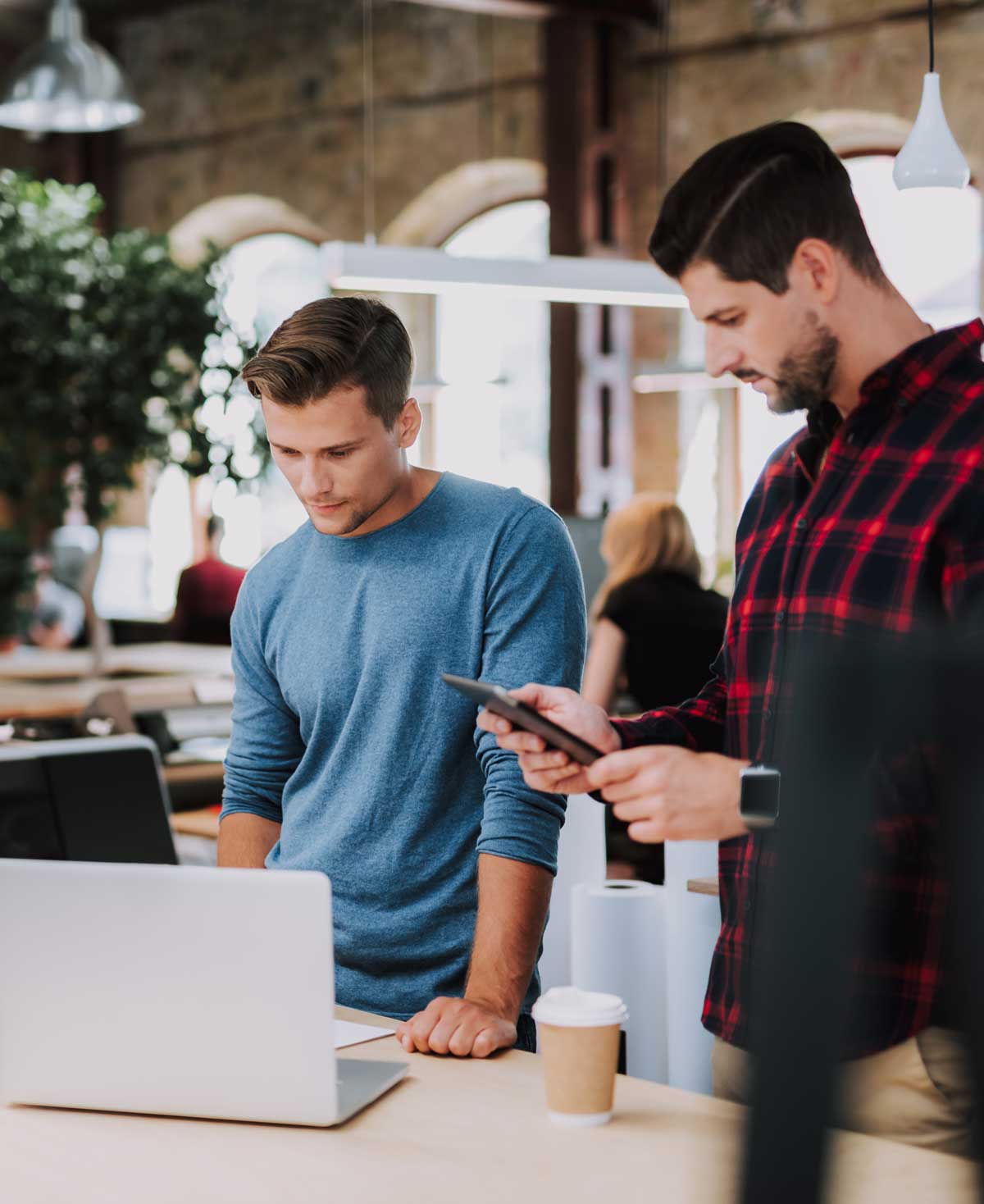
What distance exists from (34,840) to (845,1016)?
1707mm

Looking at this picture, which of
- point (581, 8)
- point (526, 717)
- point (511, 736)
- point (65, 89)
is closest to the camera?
point (526, 717)

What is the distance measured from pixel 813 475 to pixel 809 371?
15cm

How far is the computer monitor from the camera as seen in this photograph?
1.99 metres

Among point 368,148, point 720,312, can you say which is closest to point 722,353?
point 720,312

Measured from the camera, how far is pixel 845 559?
150 cm

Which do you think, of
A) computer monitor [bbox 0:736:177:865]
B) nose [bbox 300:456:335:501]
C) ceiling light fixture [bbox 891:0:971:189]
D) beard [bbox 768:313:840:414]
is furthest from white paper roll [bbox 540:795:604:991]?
beard [bbox 768:313:840:414]

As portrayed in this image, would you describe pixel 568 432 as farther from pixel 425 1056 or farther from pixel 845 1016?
pixel 845 1016

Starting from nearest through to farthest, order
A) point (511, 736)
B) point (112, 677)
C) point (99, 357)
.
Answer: point (511, 736) < point (99, 357) < point (112, 677)

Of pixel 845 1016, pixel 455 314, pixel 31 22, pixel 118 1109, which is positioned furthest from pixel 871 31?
pixel 845 1016

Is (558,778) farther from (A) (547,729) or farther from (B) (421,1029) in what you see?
(B) (421,1029)

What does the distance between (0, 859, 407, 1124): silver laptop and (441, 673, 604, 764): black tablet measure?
0.20 meters

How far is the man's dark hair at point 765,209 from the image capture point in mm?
1505

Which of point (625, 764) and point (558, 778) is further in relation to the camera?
point (558, 778)

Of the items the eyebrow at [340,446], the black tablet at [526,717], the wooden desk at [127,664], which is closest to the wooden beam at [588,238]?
the wooden desk at [127,664]
